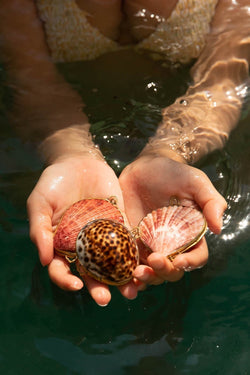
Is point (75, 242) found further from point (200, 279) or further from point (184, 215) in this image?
point (200, 279)

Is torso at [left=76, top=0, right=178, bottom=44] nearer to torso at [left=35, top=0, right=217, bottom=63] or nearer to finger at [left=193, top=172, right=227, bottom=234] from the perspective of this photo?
torso at [left=35, top=0, right=217, bottom=63]

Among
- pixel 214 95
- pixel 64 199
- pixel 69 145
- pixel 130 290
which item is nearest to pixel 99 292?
pixel 130 290

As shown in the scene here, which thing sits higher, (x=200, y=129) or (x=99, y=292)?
(x=200, y=129)

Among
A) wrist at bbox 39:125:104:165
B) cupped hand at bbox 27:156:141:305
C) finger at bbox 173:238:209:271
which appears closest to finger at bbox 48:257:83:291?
cupped hand at bbox 27:156:141:305

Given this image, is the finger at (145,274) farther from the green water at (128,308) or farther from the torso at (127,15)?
the torso at (127,15)

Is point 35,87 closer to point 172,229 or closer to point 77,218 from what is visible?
point 77,218

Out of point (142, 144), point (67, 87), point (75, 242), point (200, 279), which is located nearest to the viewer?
point (75, 242)

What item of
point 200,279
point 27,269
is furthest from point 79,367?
point 200,279
